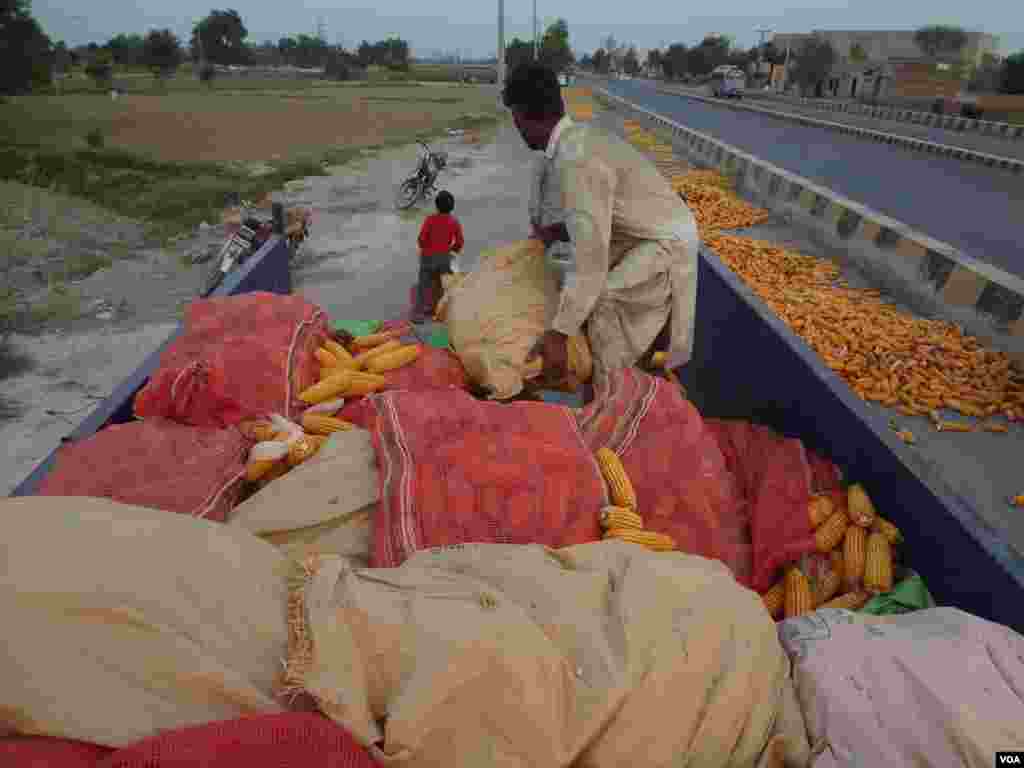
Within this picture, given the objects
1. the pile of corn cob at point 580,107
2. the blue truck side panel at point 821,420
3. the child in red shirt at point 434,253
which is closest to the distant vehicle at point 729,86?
the pile of corn cob at point 580,107

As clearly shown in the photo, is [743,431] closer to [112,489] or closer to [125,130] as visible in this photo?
[112,489]

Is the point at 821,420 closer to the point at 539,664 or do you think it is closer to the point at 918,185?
the point at 539,664

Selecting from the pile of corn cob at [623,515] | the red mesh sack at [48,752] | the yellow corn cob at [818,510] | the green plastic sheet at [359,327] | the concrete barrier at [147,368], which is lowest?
the yellow corn cob at [818,510]

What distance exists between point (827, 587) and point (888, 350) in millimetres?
3419

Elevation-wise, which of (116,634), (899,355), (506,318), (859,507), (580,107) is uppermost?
(580,107)

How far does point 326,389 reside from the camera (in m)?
3.00

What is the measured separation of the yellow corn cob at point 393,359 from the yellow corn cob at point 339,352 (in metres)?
0.11

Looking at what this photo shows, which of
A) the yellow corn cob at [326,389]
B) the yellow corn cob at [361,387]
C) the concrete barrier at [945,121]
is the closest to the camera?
the yellow corn cob at [326,389]

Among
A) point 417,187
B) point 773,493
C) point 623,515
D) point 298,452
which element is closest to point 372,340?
point 298,452

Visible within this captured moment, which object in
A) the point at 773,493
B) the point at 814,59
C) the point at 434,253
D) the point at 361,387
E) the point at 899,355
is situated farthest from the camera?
the point at 814,59

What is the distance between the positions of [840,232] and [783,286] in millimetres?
2508

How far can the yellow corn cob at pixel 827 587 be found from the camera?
2373 mm

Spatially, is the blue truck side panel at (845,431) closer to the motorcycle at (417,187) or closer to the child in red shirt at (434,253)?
the child in red shirt at (434,253)

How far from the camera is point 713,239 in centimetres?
826
